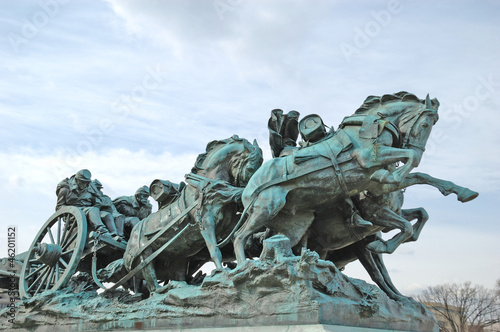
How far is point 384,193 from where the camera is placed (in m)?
7.91

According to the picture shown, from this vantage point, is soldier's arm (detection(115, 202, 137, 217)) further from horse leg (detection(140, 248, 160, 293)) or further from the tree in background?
the tree in background

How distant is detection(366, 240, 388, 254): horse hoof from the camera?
8.17m

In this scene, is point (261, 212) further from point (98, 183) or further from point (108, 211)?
point (98, 183)

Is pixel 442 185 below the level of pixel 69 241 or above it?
above

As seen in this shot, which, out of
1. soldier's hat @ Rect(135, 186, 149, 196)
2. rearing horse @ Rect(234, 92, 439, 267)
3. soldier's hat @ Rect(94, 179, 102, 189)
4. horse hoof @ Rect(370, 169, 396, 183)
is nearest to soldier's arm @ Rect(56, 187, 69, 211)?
soldier's hat @ Rect(94, 179, 102, 189)

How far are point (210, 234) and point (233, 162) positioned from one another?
4.01ft

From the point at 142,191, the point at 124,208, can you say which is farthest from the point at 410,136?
the point at 124,208

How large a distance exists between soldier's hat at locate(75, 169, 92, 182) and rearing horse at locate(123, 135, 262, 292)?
1.72 m

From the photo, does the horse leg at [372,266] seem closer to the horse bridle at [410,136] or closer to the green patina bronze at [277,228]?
the green patina bronze at [277,228]

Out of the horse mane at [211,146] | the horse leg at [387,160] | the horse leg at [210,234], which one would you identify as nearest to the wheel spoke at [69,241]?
the horse mane at [211,146]

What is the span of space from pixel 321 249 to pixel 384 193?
4.19ft

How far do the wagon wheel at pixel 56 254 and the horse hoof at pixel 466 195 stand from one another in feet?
18.0

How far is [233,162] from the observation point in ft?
29.2

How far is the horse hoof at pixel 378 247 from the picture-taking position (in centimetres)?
817
